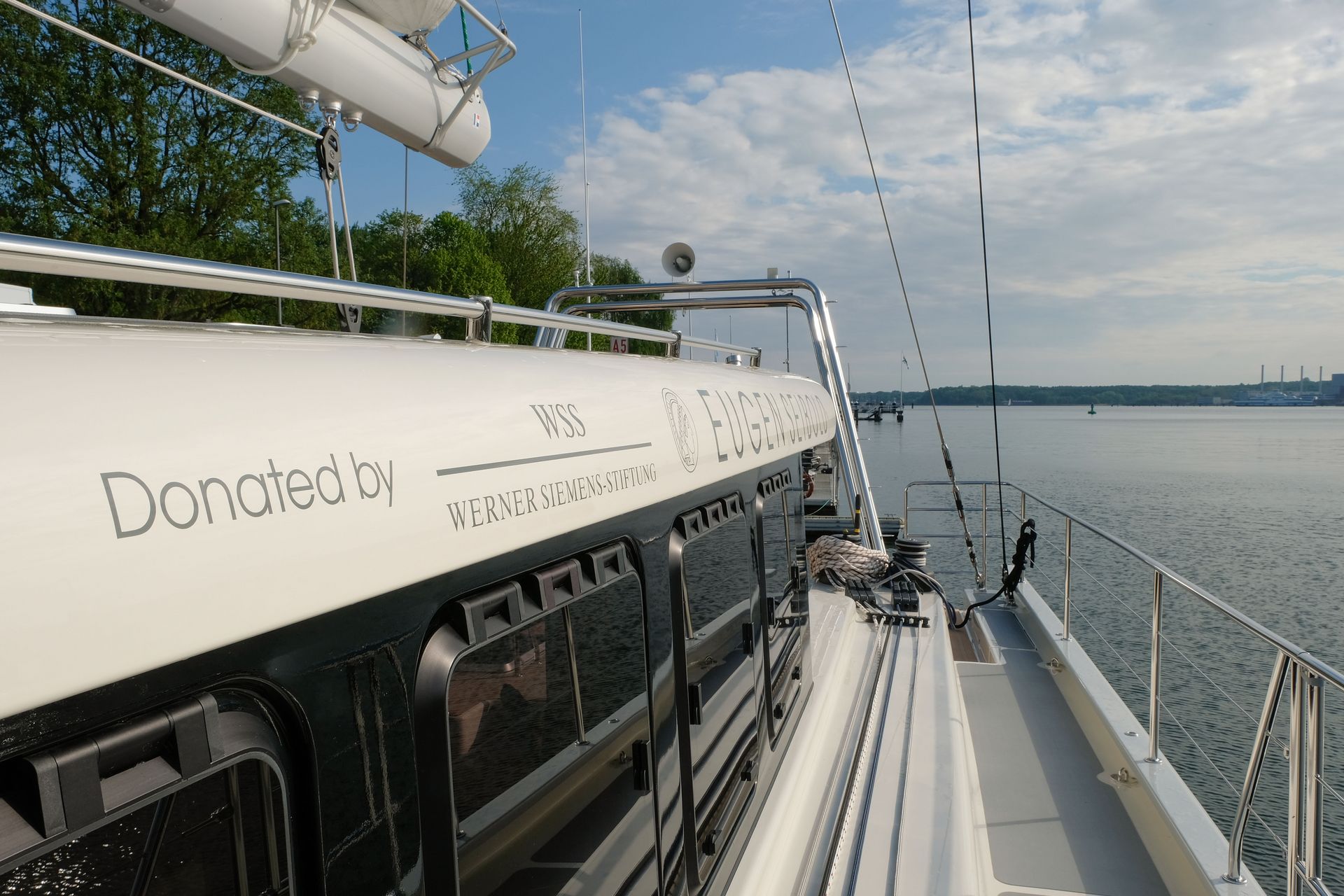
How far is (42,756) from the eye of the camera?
686 mm

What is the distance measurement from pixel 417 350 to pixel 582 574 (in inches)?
22.2

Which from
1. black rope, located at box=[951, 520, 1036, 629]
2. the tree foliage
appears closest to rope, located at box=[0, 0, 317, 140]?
black rope, located at box=[951, 520, 1036, 629]

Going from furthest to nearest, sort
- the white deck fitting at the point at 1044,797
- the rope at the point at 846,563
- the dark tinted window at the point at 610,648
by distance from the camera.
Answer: the rope at the point at 846,563 → the white deck fitting at the point at 1044,797 → the dark tinted window at the point at 610,648

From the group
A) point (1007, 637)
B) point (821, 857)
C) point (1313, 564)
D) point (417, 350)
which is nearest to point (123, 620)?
point (417, 350)

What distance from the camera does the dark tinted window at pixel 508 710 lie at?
1302 millimetres

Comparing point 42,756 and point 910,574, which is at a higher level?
point 42,756

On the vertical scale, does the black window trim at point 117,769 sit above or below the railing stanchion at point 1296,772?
above

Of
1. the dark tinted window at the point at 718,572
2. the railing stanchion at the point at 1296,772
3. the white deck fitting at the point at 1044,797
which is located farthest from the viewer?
the white deck fitting at the point at 1044,797

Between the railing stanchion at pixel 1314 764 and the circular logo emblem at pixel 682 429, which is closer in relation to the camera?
the circular logo emblem at pixel 682 429

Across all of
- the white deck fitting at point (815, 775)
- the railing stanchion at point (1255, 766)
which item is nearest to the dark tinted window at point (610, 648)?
the white deck fitting at point (815, 775)

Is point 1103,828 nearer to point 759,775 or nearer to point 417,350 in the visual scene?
point 759,775

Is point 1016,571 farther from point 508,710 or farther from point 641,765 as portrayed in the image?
point 508,710

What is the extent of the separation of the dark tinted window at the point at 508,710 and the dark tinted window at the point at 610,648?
0.08 meters

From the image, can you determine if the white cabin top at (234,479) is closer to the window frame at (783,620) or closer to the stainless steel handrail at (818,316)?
the window frame at (783,620)
